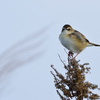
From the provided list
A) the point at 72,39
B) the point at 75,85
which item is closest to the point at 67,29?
the point at 72,39

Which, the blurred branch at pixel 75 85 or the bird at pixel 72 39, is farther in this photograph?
the bird at pixel 72 39

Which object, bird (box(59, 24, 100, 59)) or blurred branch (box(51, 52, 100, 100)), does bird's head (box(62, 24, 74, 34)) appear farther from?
blurred branch (box(51, 52, 100, 100))

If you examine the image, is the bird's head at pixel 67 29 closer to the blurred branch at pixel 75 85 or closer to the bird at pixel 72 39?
the bird at pixel 72 39

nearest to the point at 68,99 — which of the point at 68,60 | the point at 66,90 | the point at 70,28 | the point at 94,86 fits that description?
the point at 66,90

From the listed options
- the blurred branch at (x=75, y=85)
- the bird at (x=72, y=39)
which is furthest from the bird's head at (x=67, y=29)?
the blurred branch at (x=75, y=85)

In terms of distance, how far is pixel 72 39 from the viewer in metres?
5.81

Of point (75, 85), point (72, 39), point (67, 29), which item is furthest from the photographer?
point (67, 29)

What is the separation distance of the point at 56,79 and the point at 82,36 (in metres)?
2.57

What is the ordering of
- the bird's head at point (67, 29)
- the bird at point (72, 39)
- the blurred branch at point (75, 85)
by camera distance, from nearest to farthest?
the blurred branch at point (75, 85) → the bird at point (72, 39) → the bird's head at point (67, 29)

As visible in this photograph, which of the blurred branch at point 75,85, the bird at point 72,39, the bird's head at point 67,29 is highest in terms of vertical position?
the bird's head at point 67,29

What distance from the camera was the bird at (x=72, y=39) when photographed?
5684mm

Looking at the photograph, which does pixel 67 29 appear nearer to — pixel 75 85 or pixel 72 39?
pixel 72 39

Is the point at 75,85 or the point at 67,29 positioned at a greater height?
the point at 67,29

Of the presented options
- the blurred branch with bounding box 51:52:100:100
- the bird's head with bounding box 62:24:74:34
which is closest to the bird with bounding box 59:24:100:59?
the bird's head with bounding box 62:24:74:34
